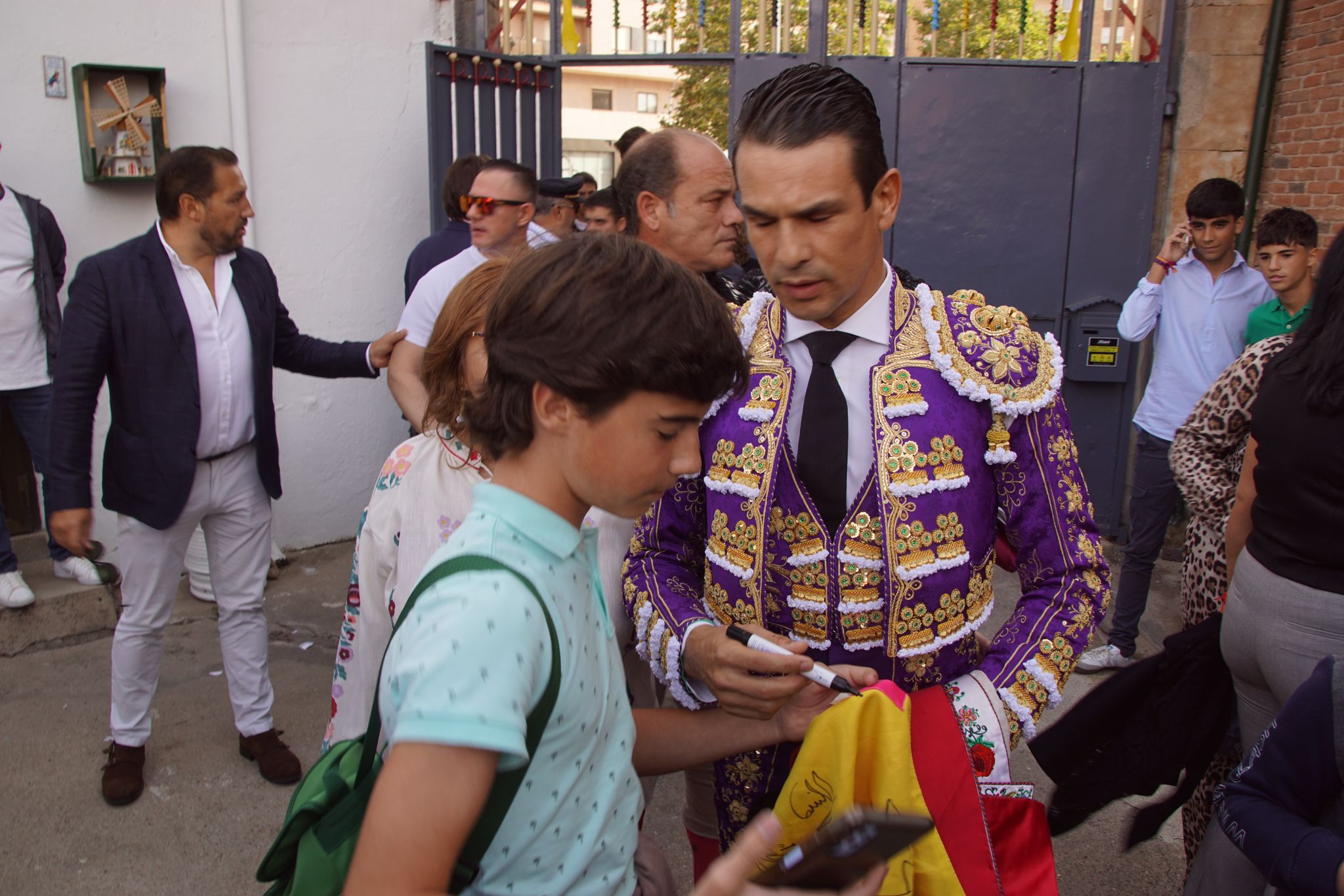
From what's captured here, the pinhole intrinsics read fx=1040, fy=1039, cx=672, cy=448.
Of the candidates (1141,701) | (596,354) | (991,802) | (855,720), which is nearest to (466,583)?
(596,354)

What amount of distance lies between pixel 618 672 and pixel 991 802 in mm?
646

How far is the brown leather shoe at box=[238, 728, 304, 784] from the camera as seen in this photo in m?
3.61

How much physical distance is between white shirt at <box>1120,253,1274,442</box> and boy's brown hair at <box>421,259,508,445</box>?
3.44m

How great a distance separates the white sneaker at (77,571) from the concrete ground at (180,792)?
253 mm

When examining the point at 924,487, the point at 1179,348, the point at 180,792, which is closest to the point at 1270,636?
the point at 924,487

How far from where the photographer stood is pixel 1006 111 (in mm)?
5520

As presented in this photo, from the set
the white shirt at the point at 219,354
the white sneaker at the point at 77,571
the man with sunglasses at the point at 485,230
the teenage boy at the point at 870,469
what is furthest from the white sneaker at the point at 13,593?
the teenage boy at the point at 870,469

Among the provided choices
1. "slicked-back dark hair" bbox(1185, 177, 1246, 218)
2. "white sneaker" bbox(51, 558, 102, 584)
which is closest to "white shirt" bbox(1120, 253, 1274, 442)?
"slicked-back dark hair" bbox(1185, 177, 1246, 218)

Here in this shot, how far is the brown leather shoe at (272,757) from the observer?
3.61m

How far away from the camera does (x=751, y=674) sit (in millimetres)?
1509

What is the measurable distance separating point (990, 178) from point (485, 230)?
287cm

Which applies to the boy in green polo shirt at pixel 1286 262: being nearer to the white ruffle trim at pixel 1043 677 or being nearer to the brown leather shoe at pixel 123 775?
the white ruffle trim at pixel 1043 677

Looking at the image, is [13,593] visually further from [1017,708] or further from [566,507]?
[1017,708]

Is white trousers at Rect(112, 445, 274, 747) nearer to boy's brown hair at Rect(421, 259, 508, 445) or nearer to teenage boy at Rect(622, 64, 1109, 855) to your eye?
boy's brown hair at Rect(421, 259, 508, 445)
